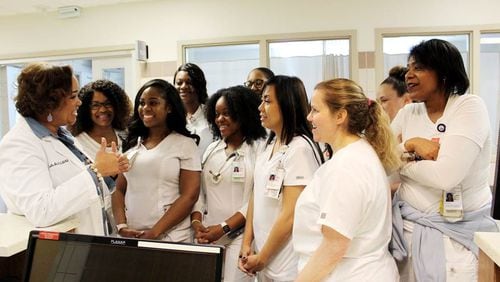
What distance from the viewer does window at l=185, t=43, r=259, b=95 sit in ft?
13.3

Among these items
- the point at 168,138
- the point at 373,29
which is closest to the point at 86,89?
the point at 168,138

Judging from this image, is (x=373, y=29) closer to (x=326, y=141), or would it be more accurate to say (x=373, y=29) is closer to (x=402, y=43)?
(x=402, y=43)

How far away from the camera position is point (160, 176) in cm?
188

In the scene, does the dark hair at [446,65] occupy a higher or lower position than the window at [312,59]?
lower

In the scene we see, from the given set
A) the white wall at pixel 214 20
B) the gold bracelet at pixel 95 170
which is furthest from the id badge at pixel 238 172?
the white wall at pixel 214 20

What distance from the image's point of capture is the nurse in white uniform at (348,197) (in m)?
1.14

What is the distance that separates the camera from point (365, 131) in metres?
1.31

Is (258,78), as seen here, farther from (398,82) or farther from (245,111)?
(398,82)

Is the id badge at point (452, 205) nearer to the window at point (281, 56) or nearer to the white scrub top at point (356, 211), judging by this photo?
the white scrub top at point (356, 211)

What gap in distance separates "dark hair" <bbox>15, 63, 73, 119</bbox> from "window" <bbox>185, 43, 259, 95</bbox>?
8.91ft

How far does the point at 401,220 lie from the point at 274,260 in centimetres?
55

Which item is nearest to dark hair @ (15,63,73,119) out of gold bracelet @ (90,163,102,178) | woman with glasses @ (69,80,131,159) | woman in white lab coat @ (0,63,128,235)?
woman in white lab coat @ (0,63,128,235)

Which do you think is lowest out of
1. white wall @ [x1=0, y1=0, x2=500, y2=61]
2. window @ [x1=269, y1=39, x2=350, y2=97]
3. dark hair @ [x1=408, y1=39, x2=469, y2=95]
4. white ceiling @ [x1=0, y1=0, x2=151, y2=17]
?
dark hair @ [x1=408, y1=39, x2=469, y2=95]

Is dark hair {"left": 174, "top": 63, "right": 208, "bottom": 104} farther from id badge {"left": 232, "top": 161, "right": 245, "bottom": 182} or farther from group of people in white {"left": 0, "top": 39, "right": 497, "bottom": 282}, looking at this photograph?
id badge {"left": 232, "top": 161, "right": 245, "bottom": 182}
